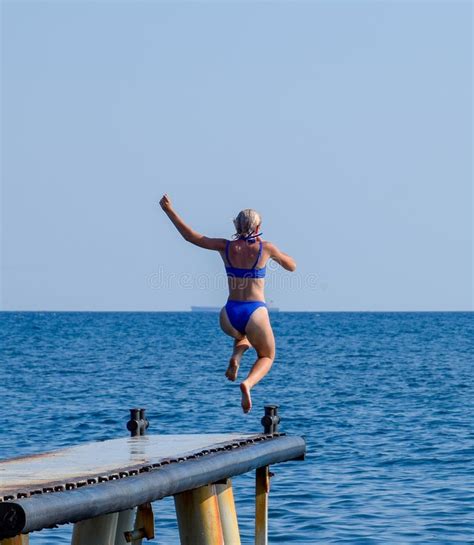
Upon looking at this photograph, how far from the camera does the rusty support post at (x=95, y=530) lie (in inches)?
524

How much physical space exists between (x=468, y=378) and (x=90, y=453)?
160 ft

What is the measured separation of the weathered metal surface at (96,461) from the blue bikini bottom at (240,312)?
1151 mm

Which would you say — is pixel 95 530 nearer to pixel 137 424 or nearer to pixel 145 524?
pixel 145 524

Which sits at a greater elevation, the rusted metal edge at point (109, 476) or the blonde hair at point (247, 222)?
the blonde hair at point (247, 222)

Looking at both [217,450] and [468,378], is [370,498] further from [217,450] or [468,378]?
[468,378]

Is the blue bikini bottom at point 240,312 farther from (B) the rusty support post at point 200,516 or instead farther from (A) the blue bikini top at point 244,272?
(B) the rusty support post at point 200,516

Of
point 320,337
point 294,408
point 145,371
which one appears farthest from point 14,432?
point 320,337

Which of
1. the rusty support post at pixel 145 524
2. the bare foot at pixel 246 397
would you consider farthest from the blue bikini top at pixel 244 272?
the rusty support post at pixel 145 524

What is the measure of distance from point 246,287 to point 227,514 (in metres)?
2.37

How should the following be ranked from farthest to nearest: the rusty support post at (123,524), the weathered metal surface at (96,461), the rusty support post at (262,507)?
the rusty support post at (262,507), the rusty support post at (123,524), the weathered metal surface at (96,461)

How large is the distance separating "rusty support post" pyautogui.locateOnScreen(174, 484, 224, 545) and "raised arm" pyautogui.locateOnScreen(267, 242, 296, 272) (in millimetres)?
2217

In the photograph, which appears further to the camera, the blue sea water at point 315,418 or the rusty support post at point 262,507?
the blue sea water at point 315,418

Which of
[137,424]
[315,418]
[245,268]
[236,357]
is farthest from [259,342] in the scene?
[315,418]

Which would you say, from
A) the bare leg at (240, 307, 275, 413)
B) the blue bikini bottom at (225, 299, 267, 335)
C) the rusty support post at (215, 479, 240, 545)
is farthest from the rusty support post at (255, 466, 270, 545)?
the blue bikini bottom at (225, 299, 267, 335)
